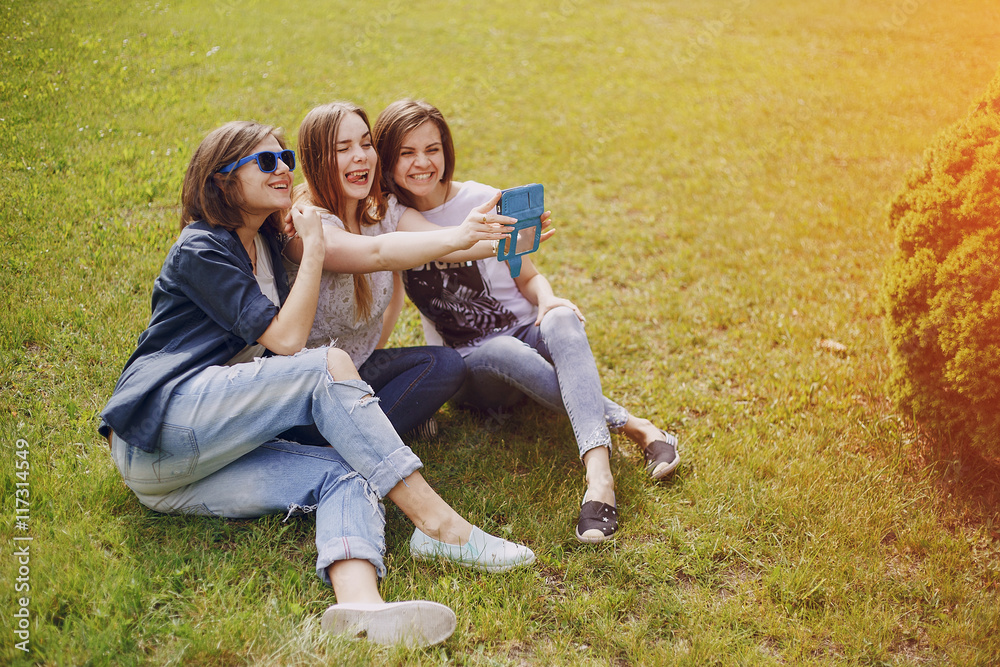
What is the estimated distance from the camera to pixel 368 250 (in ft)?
9.66

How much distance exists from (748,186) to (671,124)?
2023mm

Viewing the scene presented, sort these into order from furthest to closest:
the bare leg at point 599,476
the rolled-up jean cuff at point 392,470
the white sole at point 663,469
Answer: the white sole at point 663,469 → the bare leg at point 599,476 → the rolled-up jean cuff at point 392,470

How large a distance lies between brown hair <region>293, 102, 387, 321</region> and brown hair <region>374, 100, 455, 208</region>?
0.57ft

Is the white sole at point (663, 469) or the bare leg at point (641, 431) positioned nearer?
the white sole at point (663, 469)

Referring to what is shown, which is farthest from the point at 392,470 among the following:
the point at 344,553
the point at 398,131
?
the point at 398,131

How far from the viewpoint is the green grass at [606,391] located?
249cm

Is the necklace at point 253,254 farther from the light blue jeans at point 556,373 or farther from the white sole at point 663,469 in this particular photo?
the white sole at point 663,469

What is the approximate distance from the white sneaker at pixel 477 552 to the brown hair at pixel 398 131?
1593 mm

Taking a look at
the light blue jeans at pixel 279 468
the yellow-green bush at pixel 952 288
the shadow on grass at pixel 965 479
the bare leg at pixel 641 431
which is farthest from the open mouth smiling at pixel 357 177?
the shadow on grass at pixel 965 479

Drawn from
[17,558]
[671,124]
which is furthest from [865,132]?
[17,558]

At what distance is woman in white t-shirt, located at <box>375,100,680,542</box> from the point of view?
3.16 m

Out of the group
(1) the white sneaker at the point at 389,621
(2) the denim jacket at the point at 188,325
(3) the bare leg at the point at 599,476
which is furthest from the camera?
(3) the bare leg at the point at 599,476

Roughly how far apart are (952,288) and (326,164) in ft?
8.98

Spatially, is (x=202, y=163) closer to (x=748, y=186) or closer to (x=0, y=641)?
(x=0, y=641)
